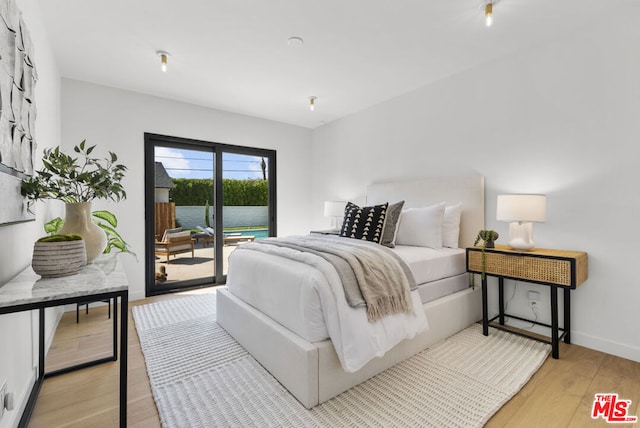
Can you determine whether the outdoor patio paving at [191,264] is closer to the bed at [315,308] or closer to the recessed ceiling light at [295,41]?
the bed at [315,308]

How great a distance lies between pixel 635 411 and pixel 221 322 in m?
2.87

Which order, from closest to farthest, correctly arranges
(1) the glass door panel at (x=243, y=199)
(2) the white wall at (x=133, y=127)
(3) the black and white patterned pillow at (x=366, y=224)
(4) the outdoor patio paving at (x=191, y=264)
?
(3) the black and white patterned pillow at (x=366, y=224) < (2) the white wall at (x=133, y=127) < (4) the outdoor patio paving at (x=191, y=264) < (1) the glass door panel at (x=243, y=199)

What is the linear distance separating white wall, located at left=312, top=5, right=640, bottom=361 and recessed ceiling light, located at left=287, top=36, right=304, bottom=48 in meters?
1.67

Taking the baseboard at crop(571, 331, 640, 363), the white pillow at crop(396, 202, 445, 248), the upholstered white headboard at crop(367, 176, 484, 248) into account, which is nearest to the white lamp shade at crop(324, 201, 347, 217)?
the upholstered white headboard at crop(367, 176, 484, 248)

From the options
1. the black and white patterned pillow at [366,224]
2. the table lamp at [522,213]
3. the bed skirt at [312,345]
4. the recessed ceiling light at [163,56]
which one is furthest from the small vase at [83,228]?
the table lamp at [522,213]

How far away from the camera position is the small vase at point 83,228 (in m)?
1.74

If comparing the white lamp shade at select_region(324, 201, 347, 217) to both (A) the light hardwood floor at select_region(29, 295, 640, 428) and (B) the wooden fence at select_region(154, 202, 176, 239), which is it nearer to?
(B) the wooden fence at select_region(154, 202, 176, 239)

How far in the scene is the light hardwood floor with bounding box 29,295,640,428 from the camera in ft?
5.10

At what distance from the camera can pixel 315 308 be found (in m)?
1.68

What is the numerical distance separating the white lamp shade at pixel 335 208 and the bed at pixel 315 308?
113cm

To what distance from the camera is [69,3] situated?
83.2 inches

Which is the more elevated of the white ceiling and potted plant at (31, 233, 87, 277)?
the white ceiling

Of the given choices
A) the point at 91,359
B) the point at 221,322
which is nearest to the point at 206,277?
the point at 221,322

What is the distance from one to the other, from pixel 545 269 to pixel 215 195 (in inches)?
153
